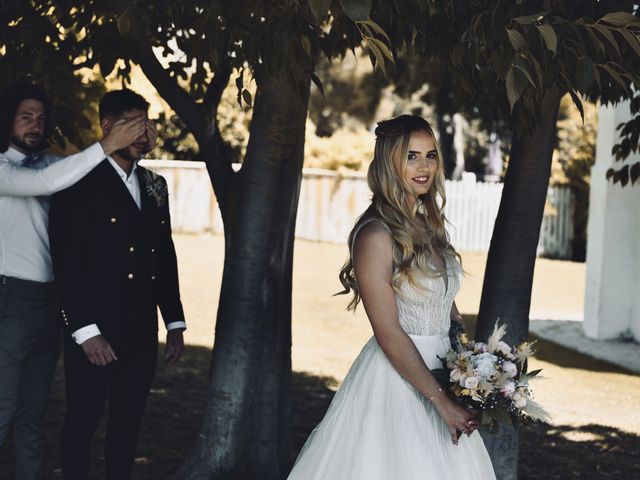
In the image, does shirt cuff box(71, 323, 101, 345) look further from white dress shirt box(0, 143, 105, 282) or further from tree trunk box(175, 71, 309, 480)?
tree trunk box(175, 71, 309, 480)

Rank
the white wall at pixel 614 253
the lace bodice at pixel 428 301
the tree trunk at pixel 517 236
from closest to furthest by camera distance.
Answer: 1. the lace bodice at pixel 428 301
2. the tree trunk at pixel 517 236
3. the white wall at pixel 614 253

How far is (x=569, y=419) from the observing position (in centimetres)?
923

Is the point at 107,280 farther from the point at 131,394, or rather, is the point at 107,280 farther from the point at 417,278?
the point at 417,278

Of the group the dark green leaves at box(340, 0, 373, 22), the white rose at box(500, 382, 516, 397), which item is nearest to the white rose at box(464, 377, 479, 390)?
the white rose at box(500, 382, 516, 397)

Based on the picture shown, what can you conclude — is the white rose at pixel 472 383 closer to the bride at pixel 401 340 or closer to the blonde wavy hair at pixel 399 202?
the bride at pixel 401 340

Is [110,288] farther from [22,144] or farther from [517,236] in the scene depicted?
[517,236]

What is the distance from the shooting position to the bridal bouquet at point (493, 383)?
390 cm

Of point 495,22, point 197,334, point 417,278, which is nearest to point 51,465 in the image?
point 417,278

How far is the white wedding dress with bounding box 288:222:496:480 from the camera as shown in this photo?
4.12 meters

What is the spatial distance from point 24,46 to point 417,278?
3.48 meters

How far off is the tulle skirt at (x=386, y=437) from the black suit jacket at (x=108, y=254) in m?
1.10

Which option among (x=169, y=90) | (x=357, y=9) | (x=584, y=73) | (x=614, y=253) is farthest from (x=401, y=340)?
(x=614, y=253)

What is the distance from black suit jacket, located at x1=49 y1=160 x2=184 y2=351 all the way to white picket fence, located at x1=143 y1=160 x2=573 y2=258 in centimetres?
2143

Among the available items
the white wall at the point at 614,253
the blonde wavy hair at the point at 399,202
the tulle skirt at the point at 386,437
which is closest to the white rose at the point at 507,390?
the tulle skirt at the point at 386,437
